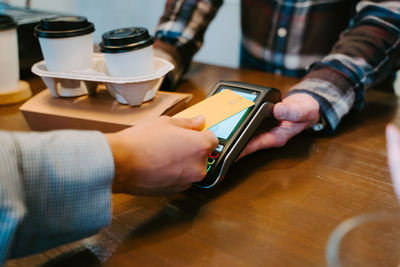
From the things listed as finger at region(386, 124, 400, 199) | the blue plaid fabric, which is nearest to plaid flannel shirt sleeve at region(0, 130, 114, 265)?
finger at region(386, 124, 400, 199)

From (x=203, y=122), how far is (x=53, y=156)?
196 millimetres

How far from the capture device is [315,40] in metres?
0.95

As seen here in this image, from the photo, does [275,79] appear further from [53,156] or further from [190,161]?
[53,156]

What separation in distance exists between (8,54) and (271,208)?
0.60m

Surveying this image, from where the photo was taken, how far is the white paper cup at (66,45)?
0.60 meters

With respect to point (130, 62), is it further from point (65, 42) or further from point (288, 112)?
point (288, 112)

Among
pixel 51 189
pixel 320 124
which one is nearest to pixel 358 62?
pixel 320 124

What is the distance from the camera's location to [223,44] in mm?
1845

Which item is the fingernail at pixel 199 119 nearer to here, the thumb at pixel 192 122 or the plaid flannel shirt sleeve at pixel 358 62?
the thumb at pixel 192 122

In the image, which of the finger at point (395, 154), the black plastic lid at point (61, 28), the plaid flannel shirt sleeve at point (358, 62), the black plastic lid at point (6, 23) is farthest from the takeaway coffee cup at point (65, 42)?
the finger at point (395, 154)

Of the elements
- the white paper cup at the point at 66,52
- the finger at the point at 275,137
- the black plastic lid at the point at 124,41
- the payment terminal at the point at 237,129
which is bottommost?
the finger at the point at 275,137

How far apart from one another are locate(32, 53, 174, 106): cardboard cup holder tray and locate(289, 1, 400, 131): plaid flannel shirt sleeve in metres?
0.24

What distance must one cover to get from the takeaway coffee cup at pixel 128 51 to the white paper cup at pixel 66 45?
0.06 meters

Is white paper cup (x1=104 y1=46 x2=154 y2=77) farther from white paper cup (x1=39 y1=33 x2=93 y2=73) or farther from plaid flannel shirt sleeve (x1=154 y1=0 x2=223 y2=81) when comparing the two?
plaid flannel shirt sleeve (x1=154 y1=0 x2=223 y2=81)
